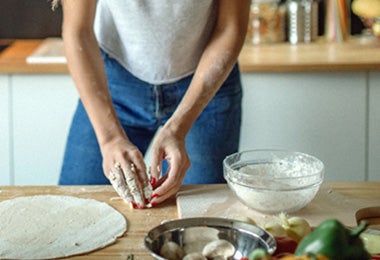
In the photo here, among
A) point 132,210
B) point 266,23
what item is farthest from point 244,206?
point 266,23

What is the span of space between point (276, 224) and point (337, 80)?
4.31 feet

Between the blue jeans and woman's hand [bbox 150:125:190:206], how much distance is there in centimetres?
29

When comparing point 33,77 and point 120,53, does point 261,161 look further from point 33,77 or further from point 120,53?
point 33,77

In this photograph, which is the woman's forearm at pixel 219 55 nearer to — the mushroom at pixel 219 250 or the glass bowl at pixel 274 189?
the glass bowl at pixel 274 189

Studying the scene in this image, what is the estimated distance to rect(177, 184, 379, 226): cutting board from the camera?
5.10 ft

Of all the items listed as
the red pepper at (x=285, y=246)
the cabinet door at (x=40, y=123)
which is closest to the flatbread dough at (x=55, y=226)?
the red pepper at (x=285, y=246)

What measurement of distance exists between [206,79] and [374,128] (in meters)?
0.99

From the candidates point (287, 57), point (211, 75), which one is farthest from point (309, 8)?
point (211, 75)

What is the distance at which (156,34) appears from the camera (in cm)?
198

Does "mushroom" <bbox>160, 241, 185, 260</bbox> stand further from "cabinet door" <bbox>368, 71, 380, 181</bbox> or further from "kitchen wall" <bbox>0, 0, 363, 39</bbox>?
"kitchen wall" <bbox>0, 0, 363, 39</bbox>

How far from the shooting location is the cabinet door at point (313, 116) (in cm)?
262

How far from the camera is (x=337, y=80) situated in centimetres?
263

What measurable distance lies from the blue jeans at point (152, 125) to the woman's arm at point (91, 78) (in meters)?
0.21

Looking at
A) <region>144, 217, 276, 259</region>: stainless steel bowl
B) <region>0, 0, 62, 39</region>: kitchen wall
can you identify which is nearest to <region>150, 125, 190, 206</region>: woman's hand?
<region>144, 217, 276, 259</region>: stainless steel bowl
